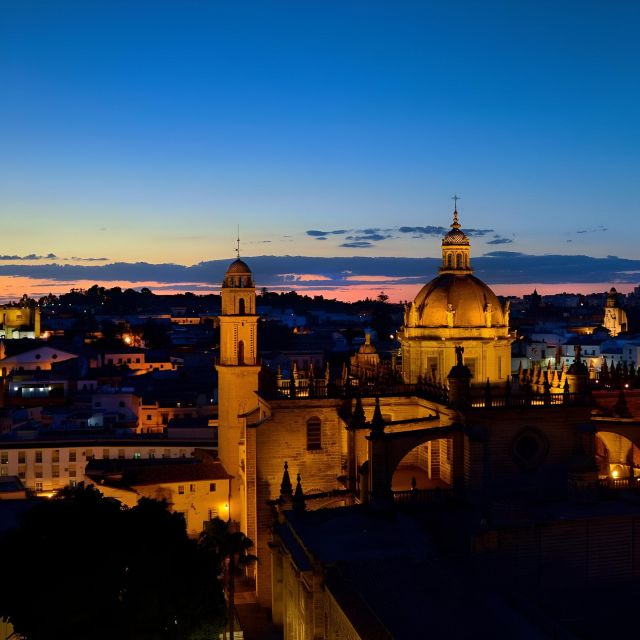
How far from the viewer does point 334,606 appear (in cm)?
2325

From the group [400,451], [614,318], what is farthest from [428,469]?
[614,318]

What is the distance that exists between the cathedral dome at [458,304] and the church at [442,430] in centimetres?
6

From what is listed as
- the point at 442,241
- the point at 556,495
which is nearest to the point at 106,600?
the point at 556,495

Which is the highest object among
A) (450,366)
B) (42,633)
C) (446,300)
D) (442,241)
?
(442,241)

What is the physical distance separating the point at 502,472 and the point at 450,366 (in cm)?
625

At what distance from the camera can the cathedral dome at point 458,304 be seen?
40.8 meters

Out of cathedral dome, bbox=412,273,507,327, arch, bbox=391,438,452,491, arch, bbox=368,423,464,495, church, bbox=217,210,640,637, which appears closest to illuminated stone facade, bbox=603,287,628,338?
church, bbox=217,210,640,637

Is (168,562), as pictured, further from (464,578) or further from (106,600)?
(464,578)

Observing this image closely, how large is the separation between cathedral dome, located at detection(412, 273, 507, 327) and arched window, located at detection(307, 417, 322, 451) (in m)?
6.71

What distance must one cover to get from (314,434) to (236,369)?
30.2ft

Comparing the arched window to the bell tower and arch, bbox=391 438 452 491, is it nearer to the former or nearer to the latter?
arch, bbox=391 438 452 491

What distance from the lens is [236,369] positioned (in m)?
47.5

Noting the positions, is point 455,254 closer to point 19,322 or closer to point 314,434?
point 314,434

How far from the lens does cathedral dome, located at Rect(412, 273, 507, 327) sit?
1604 inches
